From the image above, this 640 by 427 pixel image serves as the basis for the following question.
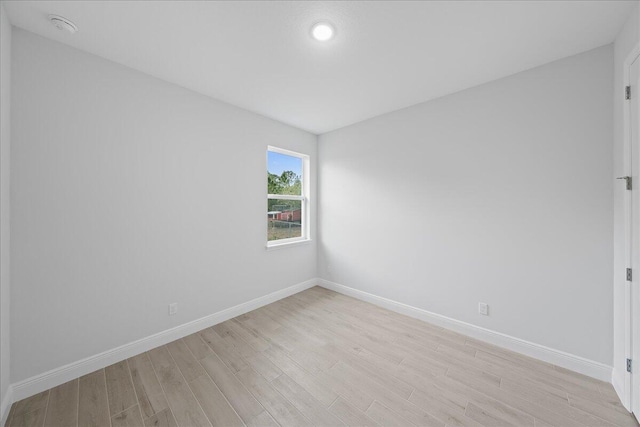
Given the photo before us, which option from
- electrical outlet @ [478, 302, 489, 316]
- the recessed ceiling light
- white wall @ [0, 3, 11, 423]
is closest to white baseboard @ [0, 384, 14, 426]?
white wall @ [0, 3, 11, 423]

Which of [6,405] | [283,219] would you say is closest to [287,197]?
[283,219]

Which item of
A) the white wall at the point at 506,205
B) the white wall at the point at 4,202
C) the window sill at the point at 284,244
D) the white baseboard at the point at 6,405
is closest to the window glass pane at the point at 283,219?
the window sill at the point at 284,244

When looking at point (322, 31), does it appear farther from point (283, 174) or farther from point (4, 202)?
point (4, 202)

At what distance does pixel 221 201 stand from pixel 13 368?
1933mm

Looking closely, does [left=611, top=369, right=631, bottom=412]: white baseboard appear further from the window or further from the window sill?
the window

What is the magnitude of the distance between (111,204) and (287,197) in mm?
2082

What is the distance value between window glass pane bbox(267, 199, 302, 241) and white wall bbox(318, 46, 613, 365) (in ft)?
3.73

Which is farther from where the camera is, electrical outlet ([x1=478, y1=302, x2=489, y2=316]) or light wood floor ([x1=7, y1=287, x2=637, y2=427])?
electrical outlet ([x1=478, y1=302, x2=489, y2=316])

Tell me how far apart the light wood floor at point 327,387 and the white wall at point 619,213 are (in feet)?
0.91

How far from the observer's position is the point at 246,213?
9.86 feet

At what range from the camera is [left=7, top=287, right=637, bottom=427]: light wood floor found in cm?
Result: 151

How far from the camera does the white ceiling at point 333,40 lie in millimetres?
1488

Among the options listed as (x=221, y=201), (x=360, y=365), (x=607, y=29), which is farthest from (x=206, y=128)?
(x=607, y=29)

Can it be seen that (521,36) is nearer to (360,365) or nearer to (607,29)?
(607,29)
